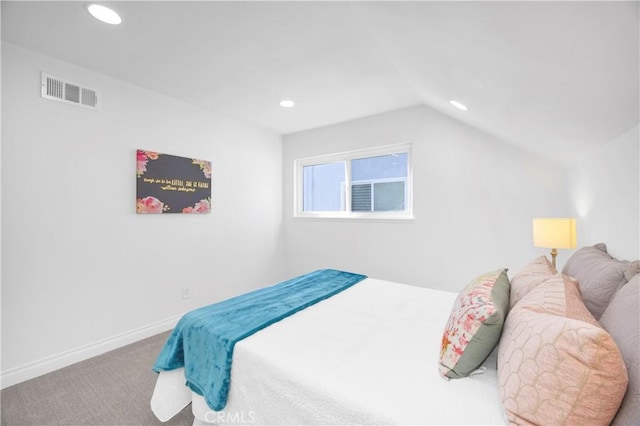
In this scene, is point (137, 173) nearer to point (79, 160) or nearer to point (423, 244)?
point (79, 160)

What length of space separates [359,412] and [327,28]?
6.73ft

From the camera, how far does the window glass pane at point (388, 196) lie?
11.6 ft

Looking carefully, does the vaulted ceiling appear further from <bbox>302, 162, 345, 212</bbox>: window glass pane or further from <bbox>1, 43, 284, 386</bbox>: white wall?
<bbox>302, 162, 345, 212</bbox>: window glass pane

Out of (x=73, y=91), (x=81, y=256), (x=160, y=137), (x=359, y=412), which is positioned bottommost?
(x=359, y=412)

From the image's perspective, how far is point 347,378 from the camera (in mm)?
1136

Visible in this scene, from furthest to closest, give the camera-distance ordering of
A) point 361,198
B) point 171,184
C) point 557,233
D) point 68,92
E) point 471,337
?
point 361,198, point 171,184, point 68,92, point 557,233, point 471,337

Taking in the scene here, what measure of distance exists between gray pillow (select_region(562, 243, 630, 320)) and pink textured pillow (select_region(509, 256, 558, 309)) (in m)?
0.13

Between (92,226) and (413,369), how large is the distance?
2.73 meters

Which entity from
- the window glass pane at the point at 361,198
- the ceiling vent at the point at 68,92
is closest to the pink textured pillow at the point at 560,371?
the window glass pane at the point at 361,198

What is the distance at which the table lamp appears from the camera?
6.63 ft

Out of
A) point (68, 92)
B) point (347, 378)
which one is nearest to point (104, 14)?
point (68, 92)

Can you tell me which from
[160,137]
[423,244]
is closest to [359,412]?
[423,244]

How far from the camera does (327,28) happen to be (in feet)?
5.99

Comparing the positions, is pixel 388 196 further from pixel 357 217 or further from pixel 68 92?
pixel 68 92
